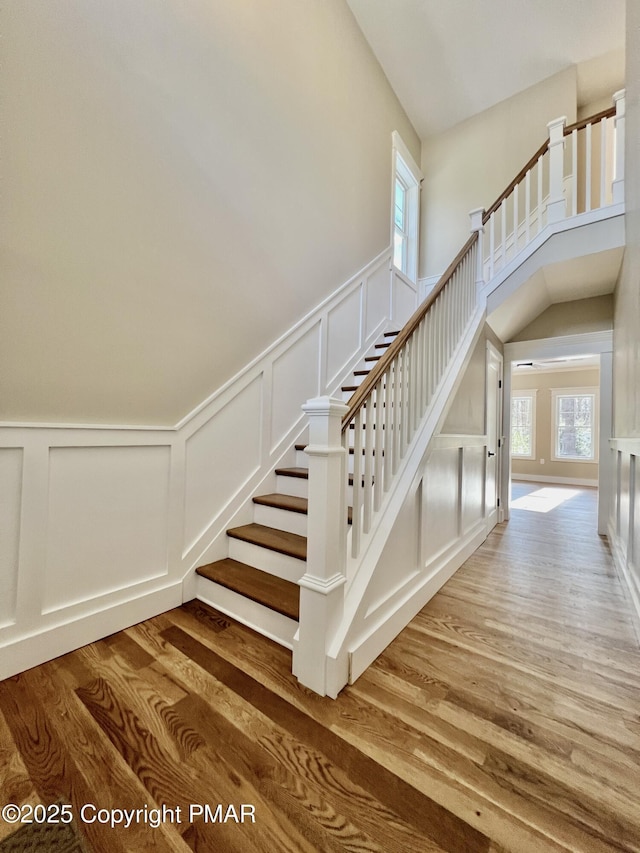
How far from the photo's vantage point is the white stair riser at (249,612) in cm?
171

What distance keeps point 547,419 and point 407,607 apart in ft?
26.9

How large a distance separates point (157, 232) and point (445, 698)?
2617mm

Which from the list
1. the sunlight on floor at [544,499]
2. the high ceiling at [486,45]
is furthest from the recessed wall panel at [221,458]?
the sunlight on floor at [544,499]

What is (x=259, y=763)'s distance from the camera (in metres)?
1.12

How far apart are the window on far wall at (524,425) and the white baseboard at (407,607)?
670 centimetres

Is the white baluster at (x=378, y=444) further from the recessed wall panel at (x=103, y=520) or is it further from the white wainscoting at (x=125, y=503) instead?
the recessed wall panel at (x=103, y=520)

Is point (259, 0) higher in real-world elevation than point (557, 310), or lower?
higher

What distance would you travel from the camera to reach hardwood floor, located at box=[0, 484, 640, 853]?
0.96 m

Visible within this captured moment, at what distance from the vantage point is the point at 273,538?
83.7 inches

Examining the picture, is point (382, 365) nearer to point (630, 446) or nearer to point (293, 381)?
point (293, 381)

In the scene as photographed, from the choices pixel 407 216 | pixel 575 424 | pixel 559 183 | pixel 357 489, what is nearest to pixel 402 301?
pixel 407 216

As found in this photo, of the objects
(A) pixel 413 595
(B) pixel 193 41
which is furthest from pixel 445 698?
(B) pixel 193 41

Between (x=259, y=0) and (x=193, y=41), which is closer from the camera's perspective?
(x=193, y=41)

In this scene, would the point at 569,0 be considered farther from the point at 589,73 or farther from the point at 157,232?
the point at 157,232
